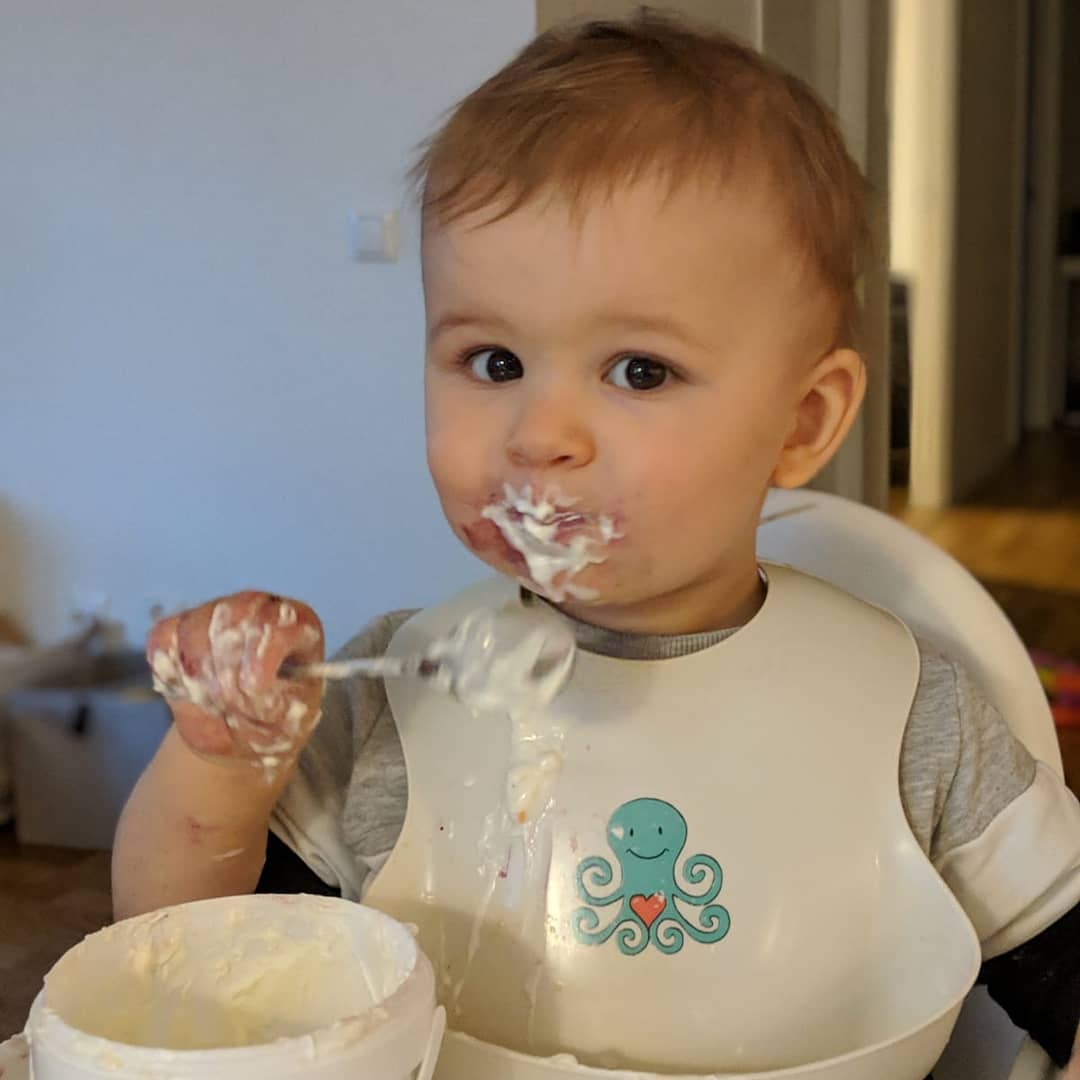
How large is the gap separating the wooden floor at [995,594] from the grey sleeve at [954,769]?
1040 millimetres

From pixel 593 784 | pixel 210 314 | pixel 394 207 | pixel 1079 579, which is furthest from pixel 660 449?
pixel 1079 579

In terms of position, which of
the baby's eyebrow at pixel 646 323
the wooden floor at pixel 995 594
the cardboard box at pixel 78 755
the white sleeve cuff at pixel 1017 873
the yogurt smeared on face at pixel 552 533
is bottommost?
the wooden floor at pixel 995 594

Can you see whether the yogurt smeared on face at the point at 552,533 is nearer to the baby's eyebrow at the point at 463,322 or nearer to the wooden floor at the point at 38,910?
the baby's eyebrow at the point at 463,322

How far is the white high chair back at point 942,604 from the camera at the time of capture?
802mm

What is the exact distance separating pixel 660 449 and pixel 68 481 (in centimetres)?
157

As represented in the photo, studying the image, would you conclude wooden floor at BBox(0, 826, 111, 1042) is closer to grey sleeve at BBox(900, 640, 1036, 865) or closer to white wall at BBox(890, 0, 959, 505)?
grey sleeve at BBox(900, 640, 1036, 865)

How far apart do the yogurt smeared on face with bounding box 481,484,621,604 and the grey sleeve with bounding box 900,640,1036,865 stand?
0.68 ft

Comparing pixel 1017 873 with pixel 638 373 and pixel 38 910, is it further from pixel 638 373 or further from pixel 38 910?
pixel 38 910

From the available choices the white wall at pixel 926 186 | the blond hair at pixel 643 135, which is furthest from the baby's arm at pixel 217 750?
the white wall at pixel 926 186

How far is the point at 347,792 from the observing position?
742 mm

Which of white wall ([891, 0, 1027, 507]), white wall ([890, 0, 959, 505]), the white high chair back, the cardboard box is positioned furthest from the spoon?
white wall ([890, 0, 959, 505])

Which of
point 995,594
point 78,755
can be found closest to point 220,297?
point 78,755

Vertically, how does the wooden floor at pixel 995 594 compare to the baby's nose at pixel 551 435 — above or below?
below

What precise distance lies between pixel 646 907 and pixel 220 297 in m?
1.36
